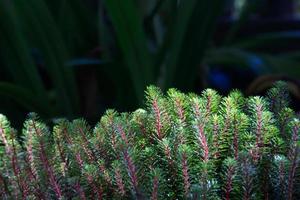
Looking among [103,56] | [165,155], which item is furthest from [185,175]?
[103,56]

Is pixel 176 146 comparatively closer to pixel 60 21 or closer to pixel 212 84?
pixel 60 21

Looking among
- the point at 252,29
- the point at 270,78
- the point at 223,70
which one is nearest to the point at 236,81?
the point at 223,70

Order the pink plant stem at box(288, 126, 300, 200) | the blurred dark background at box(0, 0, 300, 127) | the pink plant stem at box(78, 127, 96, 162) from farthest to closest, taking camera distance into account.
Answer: the blurred dark background at box(0, 0, 300, 127), the pink plant stem at box(78, 127, 96, 162), the pink plant stem at box(288, 126, 300, 200)

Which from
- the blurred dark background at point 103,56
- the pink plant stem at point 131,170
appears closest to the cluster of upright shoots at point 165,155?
the pink plant stem at point 131,170

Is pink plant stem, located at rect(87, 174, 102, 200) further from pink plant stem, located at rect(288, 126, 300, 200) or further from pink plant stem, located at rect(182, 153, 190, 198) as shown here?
pink plant stem, located at rect(288, 126, 300, 200)

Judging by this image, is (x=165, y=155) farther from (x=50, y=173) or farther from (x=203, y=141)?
(x=50, y=173)

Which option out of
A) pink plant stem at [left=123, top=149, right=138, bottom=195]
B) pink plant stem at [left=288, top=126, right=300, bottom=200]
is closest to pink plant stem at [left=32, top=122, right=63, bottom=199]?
pink plant stem at [left=123, top=149, right=138, bottom=195]

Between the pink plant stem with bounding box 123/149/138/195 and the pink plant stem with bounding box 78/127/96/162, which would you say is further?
the pink plant stem with bounding box 78/127/96/162
